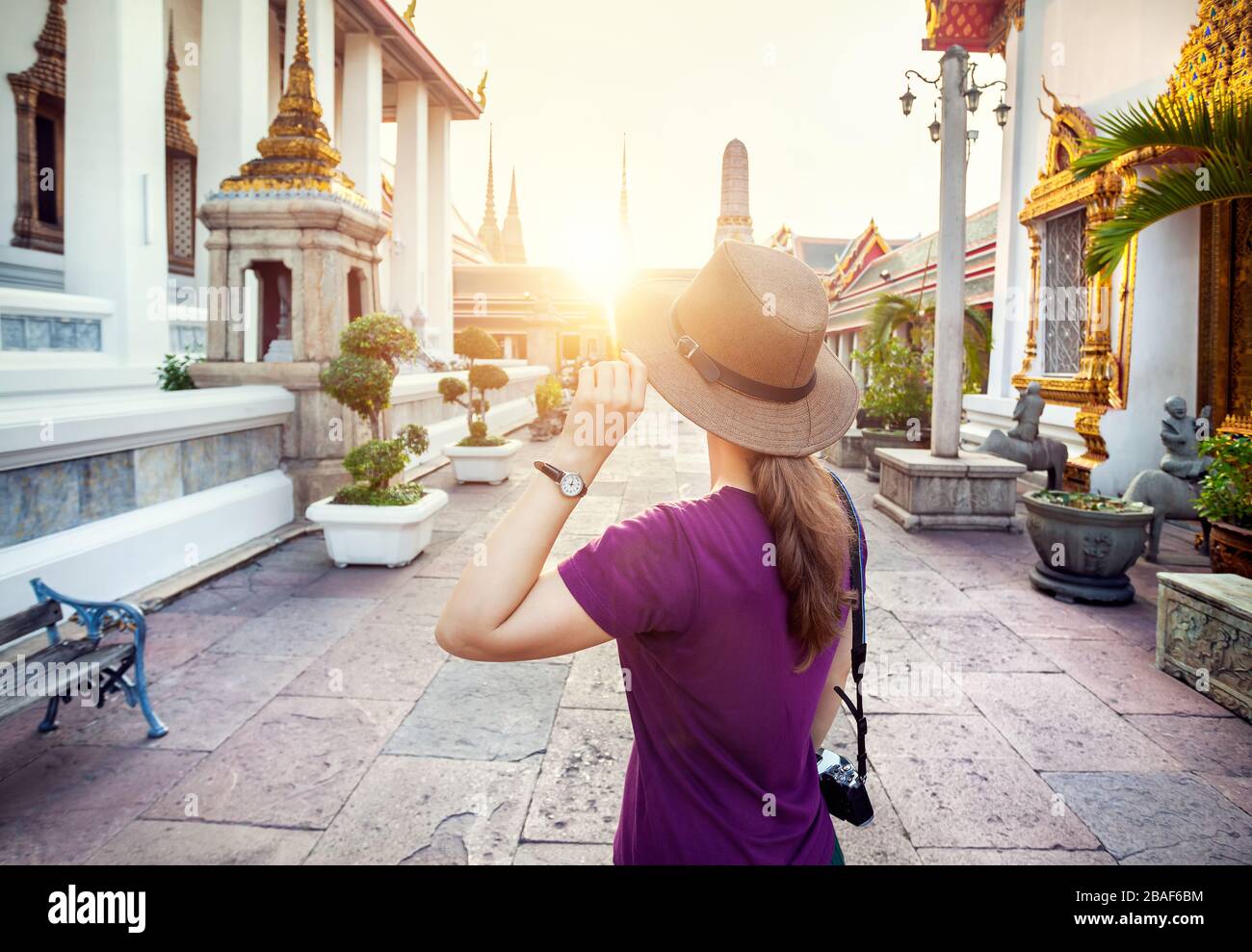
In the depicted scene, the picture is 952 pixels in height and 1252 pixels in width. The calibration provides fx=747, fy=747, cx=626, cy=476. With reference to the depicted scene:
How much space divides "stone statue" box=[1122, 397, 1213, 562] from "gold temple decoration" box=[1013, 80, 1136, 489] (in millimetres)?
2490

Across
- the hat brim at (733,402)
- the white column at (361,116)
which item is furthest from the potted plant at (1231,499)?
the white column at (361,116)

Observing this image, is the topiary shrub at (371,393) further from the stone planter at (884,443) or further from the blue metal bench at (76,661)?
the stone planter at (884,443)

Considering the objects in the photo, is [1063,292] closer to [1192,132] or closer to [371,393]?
[1192,132]

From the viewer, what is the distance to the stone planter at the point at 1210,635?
12.5 feet

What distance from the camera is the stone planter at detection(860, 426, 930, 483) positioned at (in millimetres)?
11406

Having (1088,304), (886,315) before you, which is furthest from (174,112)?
(1088,304)

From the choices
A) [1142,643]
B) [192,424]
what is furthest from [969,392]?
[192,424]

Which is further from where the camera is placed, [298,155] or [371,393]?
[298,155]

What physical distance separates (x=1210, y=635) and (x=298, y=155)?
9.00 m

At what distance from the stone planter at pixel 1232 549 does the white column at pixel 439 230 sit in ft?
71.4

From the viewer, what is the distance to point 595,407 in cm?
111

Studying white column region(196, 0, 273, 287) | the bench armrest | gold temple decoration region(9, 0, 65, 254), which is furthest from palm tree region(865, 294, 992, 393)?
gold temple decoration region(9, 0, 65, 254)

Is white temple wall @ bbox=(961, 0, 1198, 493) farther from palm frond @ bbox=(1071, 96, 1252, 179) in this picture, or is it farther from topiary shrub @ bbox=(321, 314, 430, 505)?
topiary shrub @ bbox=(321, 314, 430, 505)
